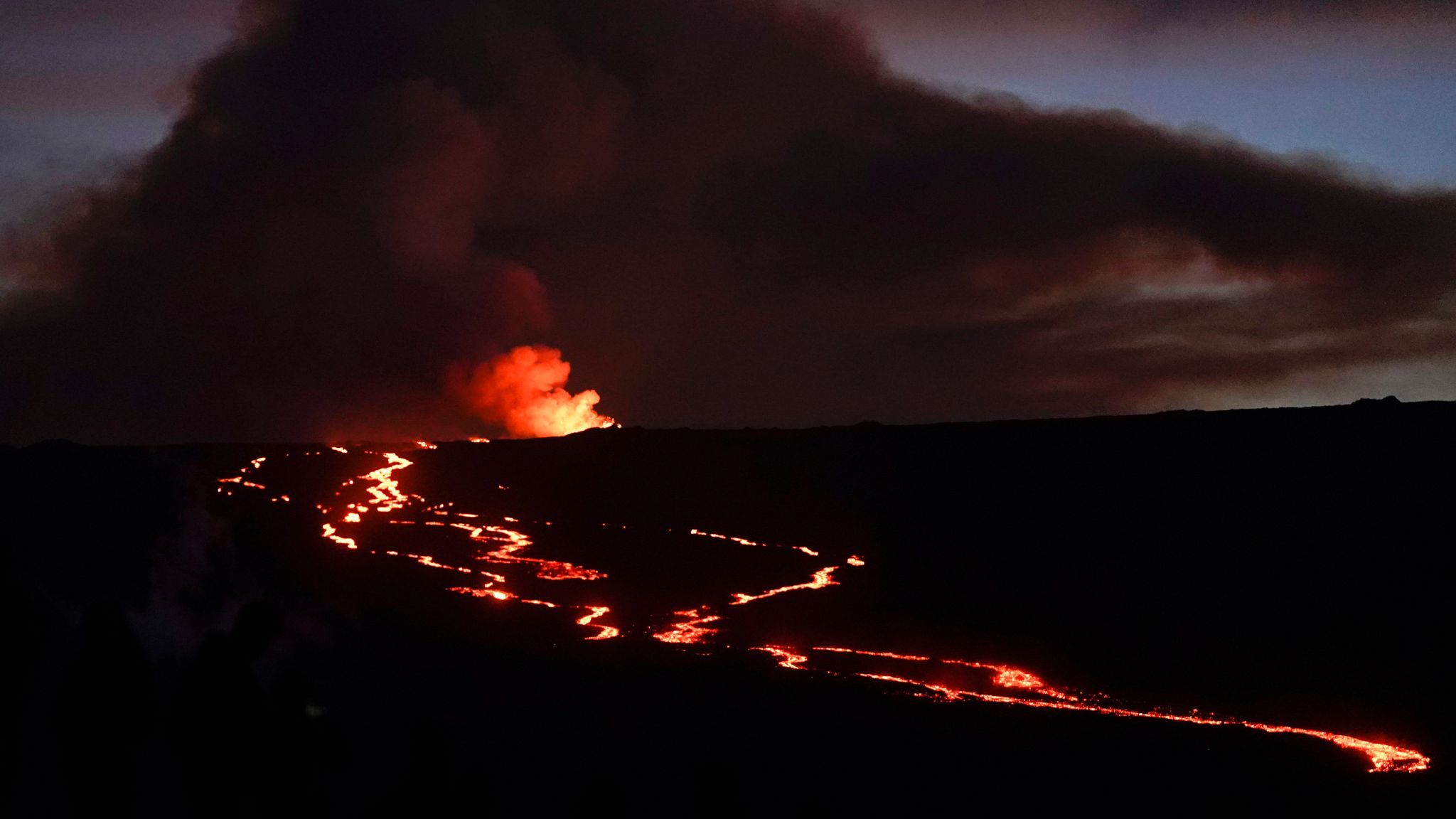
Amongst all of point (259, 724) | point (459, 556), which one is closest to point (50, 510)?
point (459, 556)

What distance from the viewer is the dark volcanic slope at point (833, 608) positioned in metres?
20.9

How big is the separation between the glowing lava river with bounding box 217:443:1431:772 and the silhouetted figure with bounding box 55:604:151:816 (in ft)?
73.5

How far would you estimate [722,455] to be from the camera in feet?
203

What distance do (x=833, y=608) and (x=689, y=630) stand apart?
4.69 m

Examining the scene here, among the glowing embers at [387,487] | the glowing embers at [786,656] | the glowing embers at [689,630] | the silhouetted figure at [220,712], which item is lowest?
the glowing embers at [786,656]

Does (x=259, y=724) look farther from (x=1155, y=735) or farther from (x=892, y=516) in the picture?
(x=892, y=516)

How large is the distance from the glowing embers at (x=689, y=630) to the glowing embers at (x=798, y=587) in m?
1.54

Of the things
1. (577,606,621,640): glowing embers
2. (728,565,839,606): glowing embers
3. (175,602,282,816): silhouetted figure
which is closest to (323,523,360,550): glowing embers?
(577,606,621,640): glowing embers

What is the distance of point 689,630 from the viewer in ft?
112

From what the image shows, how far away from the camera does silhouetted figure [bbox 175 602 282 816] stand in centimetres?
547

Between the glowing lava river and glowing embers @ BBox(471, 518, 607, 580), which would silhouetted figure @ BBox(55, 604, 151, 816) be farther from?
glowing embers @ BBox(471, 518, 607, 580)

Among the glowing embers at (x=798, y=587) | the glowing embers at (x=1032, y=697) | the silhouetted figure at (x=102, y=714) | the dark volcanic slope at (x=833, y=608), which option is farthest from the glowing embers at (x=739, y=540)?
the silhouetted figure at (x=102, y=714)

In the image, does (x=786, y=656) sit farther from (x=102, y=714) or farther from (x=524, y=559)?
(x=102, y=714)

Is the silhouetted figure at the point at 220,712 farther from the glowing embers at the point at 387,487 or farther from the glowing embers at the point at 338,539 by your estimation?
the glowing embers at the point at 387,487
